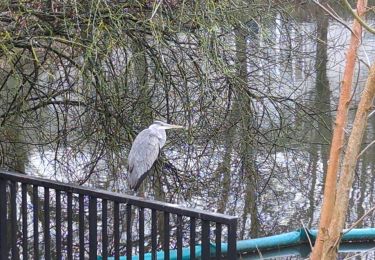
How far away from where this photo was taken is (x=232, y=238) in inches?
95.5

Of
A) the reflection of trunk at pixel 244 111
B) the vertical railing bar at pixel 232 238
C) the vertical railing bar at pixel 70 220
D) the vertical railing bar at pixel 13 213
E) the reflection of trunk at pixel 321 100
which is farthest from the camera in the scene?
the reflection of trunk at pixel 321 100

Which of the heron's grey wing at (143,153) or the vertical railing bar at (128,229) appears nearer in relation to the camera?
the vertical railing bar at (128,229)

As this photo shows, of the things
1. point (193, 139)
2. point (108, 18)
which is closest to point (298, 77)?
point (193, 139)

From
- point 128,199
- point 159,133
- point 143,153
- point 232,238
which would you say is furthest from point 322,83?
point 232,238

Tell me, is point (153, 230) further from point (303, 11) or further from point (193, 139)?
point (303, 11)

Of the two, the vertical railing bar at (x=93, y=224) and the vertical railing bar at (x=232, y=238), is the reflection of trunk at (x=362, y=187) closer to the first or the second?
the vertical railing bar at (x=93, y=224)

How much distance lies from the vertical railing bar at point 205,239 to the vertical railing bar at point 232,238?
9 centimetres

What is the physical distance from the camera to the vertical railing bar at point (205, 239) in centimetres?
247

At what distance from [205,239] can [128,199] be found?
0.34 m

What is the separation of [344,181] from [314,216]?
6204mm

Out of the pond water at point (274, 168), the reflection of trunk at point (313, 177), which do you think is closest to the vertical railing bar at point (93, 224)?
the pond water at point (274, 168)

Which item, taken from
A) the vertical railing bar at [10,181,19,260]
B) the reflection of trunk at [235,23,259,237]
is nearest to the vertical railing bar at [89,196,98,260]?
the vertical railing bar at [10,181,19,260]

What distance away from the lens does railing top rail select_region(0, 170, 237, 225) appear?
2.41m

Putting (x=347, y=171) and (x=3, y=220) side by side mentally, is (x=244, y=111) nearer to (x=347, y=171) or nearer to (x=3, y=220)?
(x=3, y=220)
